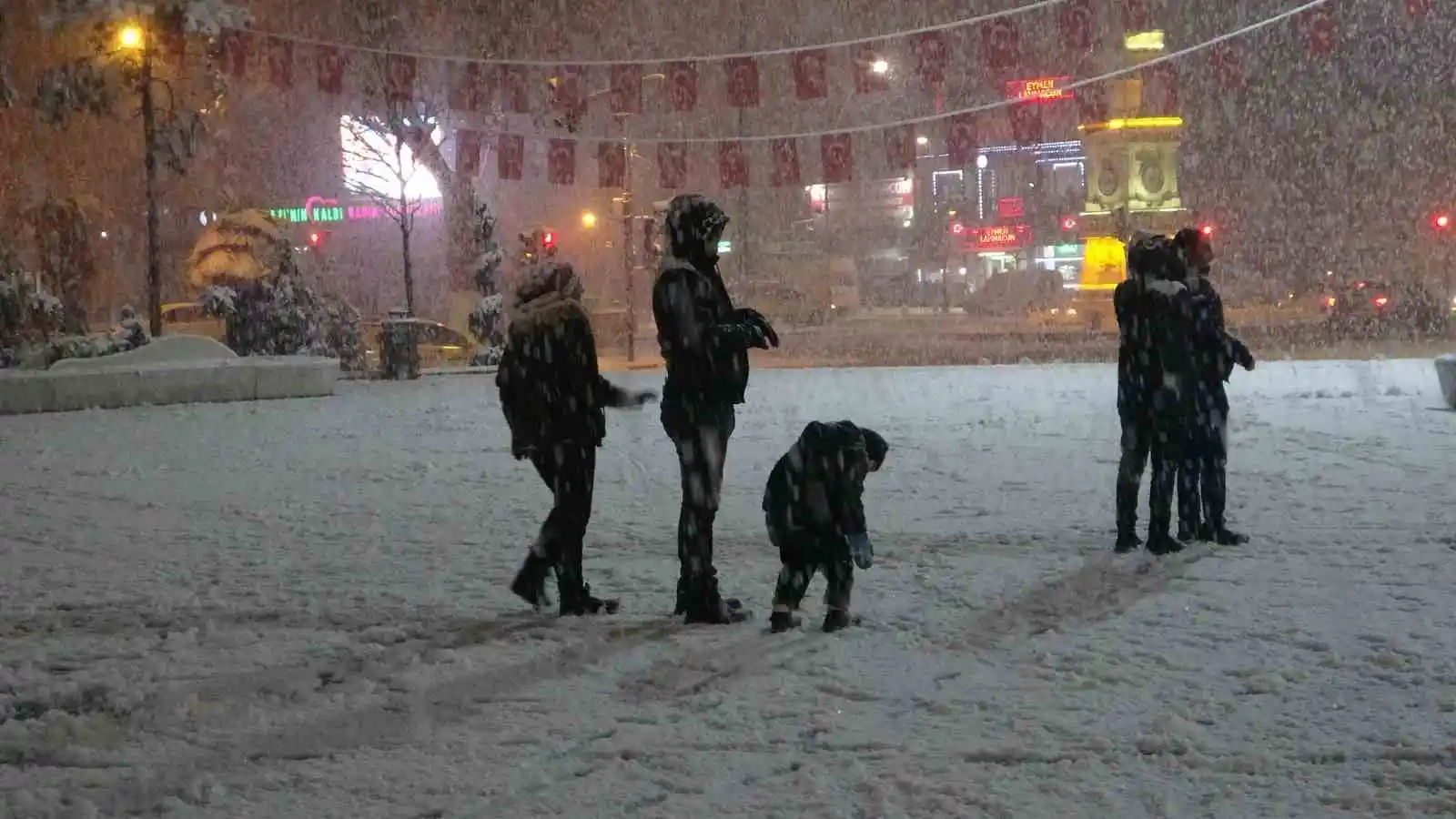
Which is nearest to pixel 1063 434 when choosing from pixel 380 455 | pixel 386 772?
pixel 380 455

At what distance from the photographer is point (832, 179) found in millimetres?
23016

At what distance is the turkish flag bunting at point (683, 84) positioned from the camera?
20.8 m

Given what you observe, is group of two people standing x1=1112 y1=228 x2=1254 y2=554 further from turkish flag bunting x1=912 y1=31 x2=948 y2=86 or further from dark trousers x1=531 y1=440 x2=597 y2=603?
turkish flag bunting x1=912 y1=31 x2=948 y2=86

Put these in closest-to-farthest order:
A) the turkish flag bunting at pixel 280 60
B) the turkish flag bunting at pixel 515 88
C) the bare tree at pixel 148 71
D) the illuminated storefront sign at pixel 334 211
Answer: the turkish flag bunting at pixel 280 60 < the turkish flag bunting at pixel 515 88 < the bare tree at pixel 148 71 < the illuminated storefront sign at pixel 334 211

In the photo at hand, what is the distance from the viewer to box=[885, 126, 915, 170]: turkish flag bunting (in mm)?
22916

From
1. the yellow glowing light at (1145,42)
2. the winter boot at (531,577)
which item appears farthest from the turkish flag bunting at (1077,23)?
the yellow glowing light at (1145,42)

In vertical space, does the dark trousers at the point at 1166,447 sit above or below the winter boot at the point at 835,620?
above

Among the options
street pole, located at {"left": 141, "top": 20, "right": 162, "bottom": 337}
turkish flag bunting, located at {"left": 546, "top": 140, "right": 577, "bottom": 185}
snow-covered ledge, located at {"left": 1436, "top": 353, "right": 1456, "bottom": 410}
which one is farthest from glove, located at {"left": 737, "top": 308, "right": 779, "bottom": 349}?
street pole, located at {"left": 141, "top": 20, "right": 162, "bottom": 337}

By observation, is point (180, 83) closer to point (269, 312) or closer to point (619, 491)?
point (269, 312)

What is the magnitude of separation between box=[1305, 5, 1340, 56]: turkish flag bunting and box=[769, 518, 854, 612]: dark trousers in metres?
13.9

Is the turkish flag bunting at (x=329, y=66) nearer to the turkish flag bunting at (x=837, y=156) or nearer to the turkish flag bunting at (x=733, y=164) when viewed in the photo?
the turkish flag bunting at (x=733, y=164)

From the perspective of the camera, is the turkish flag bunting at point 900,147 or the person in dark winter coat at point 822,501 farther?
the turkish flag bunting at point 900,147

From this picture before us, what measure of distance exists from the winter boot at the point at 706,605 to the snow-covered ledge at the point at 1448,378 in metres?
11.1

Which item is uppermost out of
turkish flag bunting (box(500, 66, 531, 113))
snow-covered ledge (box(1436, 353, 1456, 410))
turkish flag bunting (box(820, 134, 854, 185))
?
turkish flag bunting (box(500, 66, 531, 113))
